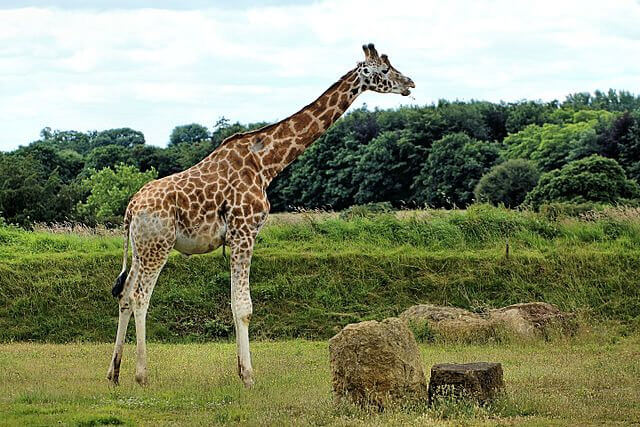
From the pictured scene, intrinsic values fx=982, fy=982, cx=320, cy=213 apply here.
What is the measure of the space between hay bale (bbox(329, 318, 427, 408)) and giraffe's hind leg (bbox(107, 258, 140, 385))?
4.25 m

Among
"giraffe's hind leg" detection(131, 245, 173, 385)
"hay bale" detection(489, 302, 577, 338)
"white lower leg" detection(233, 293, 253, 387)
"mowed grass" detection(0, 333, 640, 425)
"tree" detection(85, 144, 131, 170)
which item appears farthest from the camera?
"tree" detection(85, 144, 131, 170)

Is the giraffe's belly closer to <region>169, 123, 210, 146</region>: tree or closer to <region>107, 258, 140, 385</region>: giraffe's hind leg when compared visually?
<region>107, 258, 140, 385</region>: giraffe's hind leg

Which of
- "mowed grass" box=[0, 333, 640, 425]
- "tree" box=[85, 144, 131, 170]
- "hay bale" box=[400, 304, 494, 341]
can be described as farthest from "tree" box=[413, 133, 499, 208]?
"mowed grass" box=[0, 333, 640, 425]

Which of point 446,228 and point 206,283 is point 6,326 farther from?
point 446,228

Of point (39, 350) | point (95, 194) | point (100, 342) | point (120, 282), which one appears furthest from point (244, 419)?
point (95, 194)

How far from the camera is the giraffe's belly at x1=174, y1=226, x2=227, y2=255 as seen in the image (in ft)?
51.3

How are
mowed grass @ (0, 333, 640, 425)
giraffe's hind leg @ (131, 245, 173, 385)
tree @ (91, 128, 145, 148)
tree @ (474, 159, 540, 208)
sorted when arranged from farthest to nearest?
tree @ (91, 128, 145, 148)
tree @ (474, 159, 540, 208)
giraffe's hind leg @ (131, 245, 173, 385)
mowed grass @ (0, 333, 640, 425)

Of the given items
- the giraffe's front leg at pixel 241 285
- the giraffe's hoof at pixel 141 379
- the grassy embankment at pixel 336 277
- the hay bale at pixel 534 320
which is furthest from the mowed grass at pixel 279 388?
the grassy embankment at pixel 336 277

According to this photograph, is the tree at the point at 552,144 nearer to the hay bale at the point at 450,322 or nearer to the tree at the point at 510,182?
the tree at the point at 510,182

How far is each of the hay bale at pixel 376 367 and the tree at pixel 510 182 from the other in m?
41.5

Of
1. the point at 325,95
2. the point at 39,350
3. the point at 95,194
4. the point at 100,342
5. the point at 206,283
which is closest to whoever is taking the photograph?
the point at 325,95

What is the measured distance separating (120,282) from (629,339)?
11.3 m

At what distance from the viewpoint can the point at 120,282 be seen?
15.8 meters

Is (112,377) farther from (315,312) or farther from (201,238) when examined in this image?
(315,312)
